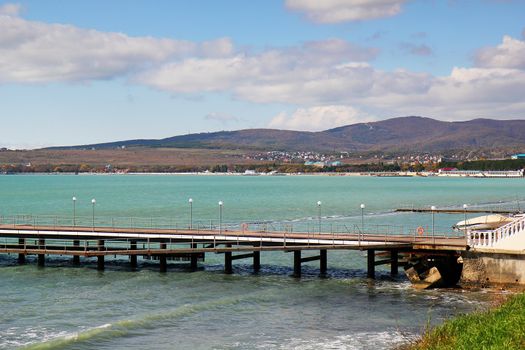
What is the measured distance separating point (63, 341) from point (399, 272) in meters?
26.5

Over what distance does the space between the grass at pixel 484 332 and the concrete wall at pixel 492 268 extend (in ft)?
40.4

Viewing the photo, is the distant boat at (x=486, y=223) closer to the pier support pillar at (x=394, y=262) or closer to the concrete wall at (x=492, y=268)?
the pier support pillar at (x=394, y=262)

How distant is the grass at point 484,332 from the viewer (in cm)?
2405

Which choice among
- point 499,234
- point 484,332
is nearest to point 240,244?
point 499,234

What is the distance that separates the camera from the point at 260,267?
184 ft

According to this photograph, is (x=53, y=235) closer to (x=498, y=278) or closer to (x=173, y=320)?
(x=173, y=320)

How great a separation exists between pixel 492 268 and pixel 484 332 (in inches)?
755

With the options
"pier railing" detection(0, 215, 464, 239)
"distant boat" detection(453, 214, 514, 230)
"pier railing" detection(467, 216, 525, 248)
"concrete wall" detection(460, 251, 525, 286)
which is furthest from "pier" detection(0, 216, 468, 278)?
"pier railing" detection(0, 215, 464, 239)

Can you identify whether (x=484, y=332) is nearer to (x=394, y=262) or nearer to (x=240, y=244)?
(x=394, y=262)

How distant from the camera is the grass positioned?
2405cm

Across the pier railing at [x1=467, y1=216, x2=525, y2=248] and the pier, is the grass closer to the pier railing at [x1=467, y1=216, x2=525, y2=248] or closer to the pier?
the pier railing at [x1=467, y1=216, x2=525, y2=248]

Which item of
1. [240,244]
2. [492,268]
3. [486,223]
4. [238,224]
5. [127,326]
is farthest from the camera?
[238,224]

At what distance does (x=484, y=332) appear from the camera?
25719 mm

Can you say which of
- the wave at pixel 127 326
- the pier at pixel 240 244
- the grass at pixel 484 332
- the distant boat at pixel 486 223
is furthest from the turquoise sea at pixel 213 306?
the distant boat at pixel 486 223
